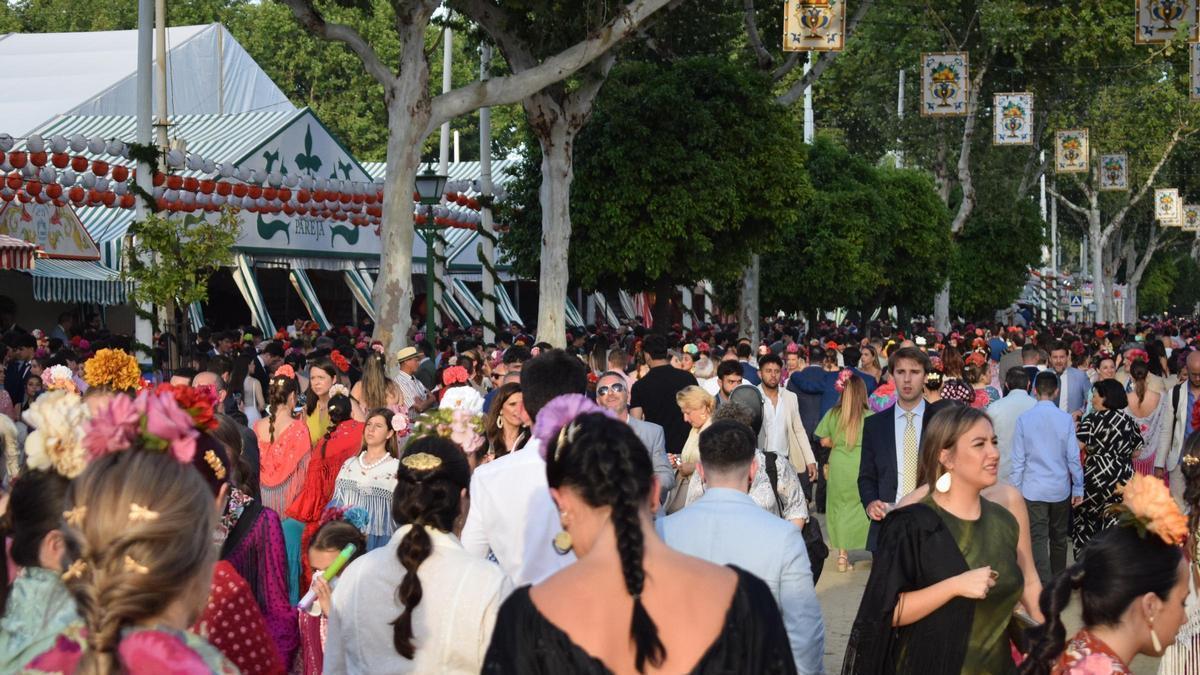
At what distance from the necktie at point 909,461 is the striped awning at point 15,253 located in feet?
47.0

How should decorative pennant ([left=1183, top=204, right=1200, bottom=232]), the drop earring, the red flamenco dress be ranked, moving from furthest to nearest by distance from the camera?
decorative pennant ([left=1183, top=204, right=1200, bottom=232]) < the red flamenco dress < the drop earring

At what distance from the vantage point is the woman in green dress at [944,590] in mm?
5438

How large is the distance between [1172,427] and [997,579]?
8.56 meters

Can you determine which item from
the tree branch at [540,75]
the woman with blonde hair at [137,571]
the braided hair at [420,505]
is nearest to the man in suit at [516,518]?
the braided hair at [420,505]

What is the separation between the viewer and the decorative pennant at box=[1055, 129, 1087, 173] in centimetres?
4294

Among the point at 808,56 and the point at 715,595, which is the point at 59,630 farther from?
the point at 808,56

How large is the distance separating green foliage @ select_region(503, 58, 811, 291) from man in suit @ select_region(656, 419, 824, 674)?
21.8 m

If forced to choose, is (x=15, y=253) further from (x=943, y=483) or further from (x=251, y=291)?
(x=943, y=483)

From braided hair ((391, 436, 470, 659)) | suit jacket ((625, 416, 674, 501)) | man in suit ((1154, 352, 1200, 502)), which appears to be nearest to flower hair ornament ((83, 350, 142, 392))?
suit jacket ((625, 416, 674, 501))

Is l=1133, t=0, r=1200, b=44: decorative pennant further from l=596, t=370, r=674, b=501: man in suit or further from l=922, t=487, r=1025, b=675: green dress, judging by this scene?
l=922, t=487, r=1025, b=675: green dress

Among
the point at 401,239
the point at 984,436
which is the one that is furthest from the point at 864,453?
the point at 401,239

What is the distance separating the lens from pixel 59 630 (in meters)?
3.33

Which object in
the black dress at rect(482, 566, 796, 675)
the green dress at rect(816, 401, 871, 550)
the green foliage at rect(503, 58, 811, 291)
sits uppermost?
the green foliage at rect(503, 58, 811, 291)

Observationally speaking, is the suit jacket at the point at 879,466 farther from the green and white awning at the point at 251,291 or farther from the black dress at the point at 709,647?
the green and white awning at the point at 251,291
